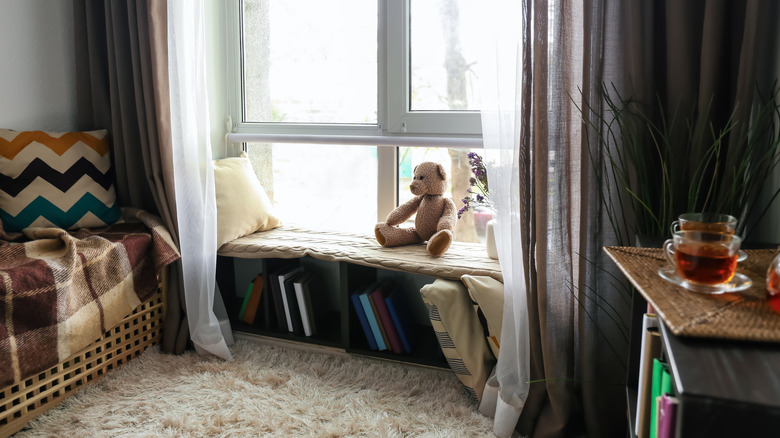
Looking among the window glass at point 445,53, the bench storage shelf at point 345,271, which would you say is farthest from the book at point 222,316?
the window glass at point 445,53

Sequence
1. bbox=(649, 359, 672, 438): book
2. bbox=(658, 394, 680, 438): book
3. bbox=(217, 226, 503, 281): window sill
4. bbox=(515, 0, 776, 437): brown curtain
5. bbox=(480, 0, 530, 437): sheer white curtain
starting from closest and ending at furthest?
bbox=(658, 394, 680, 438): book → bbox=(649, 359, 672, 438): book → bbox=(515, 0, 776, 437): brown curtain → bbox=(480, 0, 530, 437): sheer white curtain → bbox=(217, 226, 503, 281): window sill

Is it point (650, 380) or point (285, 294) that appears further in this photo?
point (285, 294)

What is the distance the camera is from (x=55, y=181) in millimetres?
2145

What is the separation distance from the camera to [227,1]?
263 centimetres

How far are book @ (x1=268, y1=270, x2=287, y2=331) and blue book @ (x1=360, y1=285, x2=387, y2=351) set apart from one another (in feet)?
1.24

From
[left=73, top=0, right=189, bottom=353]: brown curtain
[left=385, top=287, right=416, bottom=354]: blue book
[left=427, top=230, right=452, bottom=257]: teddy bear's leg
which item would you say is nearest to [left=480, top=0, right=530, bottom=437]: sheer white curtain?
[left=427, top=230, right=452, bottom=257]: teddy bear's leg

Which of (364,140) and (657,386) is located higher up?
(364,140)

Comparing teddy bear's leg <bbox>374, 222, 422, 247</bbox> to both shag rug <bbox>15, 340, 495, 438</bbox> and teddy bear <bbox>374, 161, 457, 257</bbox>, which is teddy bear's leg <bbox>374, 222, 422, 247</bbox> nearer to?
teddy bear <bbox>374, 161, 457, 257</bbox>

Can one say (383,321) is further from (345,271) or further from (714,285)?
(714,285)

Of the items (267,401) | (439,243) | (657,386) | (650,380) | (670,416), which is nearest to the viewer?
(670,416)

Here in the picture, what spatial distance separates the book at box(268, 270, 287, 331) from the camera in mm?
2326

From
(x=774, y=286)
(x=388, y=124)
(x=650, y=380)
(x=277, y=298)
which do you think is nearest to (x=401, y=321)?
(x=277, y=298)

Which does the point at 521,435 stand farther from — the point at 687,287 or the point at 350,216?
the point at 350,216

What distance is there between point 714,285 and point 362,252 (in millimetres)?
1431
